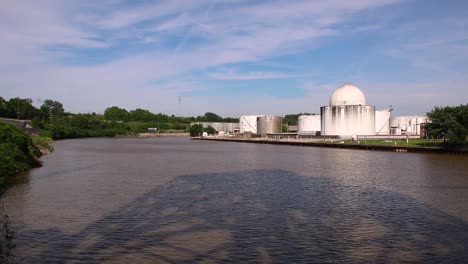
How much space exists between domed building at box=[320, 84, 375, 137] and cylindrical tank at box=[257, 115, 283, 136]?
111 ft

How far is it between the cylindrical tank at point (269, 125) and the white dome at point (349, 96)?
34664mm

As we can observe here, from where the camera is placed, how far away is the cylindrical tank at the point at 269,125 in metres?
102

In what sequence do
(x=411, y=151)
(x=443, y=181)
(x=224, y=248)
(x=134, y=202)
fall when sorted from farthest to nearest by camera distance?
(x=411, y=151) → (x=443, y=181) → (x=134, y=202) → (x=224, y=248)

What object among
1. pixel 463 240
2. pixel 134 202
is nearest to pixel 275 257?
pixel 463 240

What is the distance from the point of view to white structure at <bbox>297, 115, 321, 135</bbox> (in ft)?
275

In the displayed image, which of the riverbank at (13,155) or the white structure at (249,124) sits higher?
the white structure at (249,124)

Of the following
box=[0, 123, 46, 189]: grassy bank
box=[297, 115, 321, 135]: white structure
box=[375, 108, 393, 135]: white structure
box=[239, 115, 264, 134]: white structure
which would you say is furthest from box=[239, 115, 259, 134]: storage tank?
box=[0, 123, 46, 189]: grassy bank

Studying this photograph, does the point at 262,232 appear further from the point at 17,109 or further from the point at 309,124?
the point at 17,109

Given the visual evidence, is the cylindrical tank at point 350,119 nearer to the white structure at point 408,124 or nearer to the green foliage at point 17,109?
the white structure at point 408,124

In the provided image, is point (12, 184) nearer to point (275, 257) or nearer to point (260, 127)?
point (275, 257)

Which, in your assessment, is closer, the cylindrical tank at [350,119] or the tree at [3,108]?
the cylindrical tank at [350,119]

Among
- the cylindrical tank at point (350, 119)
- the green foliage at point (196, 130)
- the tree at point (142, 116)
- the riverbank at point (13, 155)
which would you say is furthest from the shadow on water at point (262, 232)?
the tree at point (142, 116)

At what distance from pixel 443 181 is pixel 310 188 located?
23.7 ft

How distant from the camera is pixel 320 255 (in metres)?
8.99
